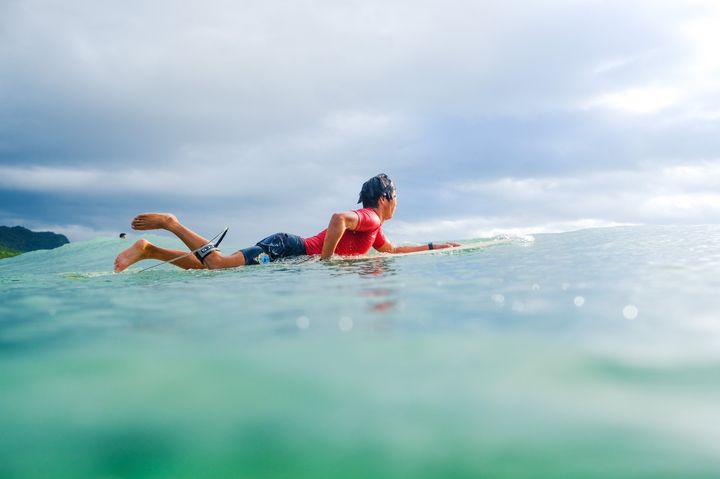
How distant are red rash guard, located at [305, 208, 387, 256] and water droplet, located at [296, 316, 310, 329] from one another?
486 cm

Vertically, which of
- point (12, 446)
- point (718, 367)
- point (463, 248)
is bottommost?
point (12, 446)

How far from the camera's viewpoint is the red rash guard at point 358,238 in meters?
7.98

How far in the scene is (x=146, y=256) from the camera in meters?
7.54

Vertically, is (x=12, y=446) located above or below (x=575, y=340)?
below

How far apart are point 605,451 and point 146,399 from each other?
1.53 m

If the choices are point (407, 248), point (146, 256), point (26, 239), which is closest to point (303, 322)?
point (146, 256)

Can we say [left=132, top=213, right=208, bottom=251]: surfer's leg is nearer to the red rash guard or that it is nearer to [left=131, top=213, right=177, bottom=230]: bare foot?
[left=131, top=213, right=177, bottom=230]: bare foot

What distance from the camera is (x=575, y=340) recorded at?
2352 mm

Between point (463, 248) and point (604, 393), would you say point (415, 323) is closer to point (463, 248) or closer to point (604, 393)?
point (604, 393)

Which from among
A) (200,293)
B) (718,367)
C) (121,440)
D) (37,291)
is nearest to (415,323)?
(718,367)

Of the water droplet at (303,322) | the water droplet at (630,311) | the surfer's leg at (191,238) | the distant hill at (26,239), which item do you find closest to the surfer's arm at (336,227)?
the surfer's leg at (191,238)

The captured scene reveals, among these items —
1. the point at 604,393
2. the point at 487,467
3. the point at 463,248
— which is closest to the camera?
the point at 487,467

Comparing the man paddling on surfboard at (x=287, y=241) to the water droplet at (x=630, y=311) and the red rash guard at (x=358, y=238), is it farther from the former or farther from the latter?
the water droplet at (x=630, y=311)

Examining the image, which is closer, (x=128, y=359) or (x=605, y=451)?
(x=605, y=451)
